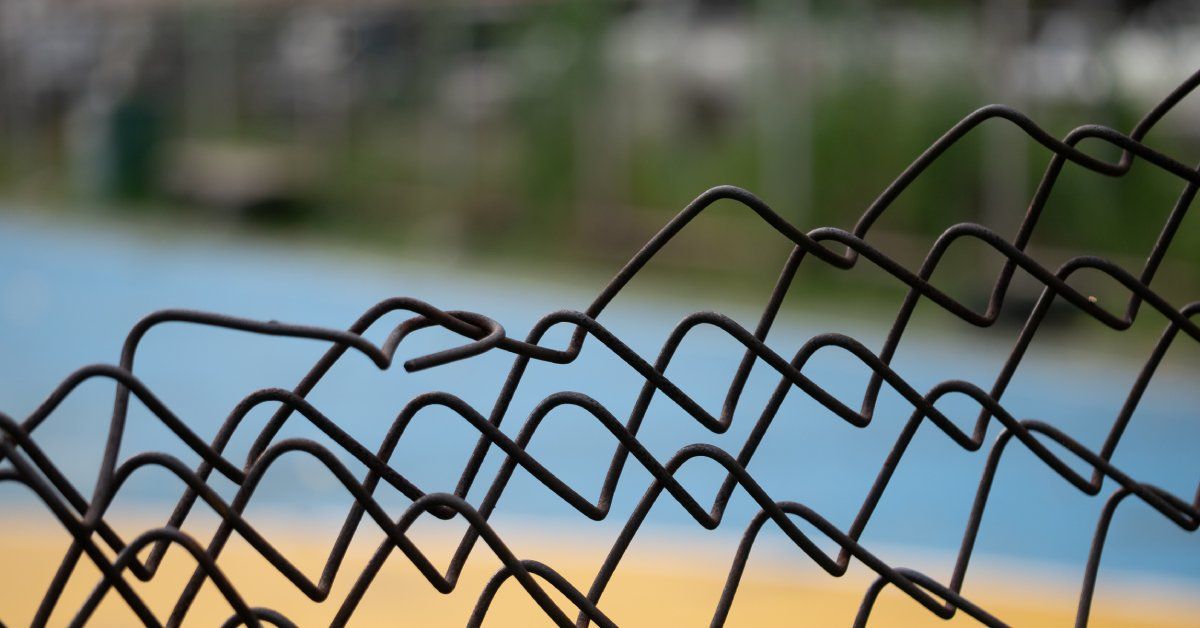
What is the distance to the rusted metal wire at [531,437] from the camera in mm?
178

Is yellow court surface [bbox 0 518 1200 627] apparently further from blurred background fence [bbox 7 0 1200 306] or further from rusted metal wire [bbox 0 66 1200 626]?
blurred background fence [bbox 7 0 1200 306]

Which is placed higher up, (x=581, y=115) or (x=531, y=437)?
(x=581, y=115)

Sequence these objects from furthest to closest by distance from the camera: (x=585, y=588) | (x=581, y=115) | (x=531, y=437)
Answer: (x=581, y=115)
(x=585, y=588)
(x=531, y=437)

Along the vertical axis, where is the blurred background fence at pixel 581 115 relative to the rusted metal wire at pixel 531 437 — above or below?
above

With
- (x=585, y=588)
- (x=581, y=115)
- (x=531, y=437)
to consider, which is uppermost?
(x=581, y=115)

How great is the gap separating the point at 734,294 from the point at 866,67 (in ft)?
3.65

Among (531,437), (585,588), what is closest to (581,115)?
(585,588)

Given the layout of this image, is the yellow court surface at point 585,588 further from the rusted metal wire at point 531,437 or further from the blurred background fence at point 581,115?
the blurred background fence at point 581,115

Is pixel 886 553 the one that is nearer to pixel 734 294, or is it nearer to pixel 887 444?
pixel 887 444

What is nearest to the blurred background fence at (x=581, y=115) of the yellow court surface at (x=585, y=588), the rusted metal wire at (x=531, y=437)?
the yellow court surface at (x=585, y=588)

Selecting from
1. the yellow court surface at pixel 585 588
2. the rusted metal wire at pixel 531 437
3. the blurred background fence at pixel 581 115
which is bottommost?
the yellow court surface at pixel 585 588

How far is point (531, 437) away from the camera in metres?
0.22

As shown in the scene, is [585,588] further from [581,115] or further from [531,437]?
[581,115]

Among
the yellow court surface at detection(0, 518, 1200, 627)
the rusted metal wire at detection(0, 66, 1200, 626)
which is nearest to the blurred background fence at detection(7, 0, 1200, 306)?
the yellow court surface at detection(0, 518, 1200, 627)
